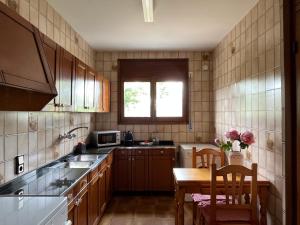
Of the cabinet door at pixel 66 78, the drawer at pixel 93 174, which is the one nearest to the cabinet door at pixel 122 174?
the drawer at pixel 93 174

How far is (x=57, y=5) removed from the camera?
8.96ft

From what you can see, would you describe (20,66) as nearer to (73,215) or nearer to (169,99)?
(73,215)

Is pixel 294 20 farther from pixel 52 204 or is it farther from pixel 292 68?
pixel 52 204

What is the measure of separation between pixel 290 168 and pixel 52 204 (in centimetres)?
168

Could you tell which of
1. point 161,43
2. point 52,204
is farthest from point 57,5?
point 52,204

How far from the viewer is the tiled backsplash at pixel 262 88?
213 centimetres

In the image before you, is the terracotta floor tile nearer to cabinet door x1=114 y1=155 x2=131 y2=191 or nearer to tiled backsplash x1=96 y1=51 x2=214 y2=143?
cabinet door x1=114 y1=155 x2=131 y2=191

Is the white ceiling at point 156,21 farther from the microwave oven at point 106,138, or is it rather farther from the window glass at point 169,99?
the microwave oven at point 106,138

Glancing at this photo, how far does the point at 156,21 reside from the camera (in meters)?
3.18

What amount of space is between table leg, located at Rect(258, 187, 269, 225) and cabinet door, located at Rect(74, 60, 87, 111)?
6.57 feet

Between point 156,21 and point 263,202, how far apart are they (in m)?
2.33

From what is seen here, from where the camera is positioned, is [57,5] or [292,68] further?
[57,5]

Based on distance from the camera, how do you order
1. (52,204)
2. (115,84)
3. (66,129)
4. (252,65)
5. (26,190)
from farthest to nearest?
(115,84) < (66,129) < (252,65) < (26,190) < (52,204)

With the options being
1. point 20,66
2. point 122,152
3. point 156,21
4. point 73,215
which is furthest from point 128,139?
point 20,66
